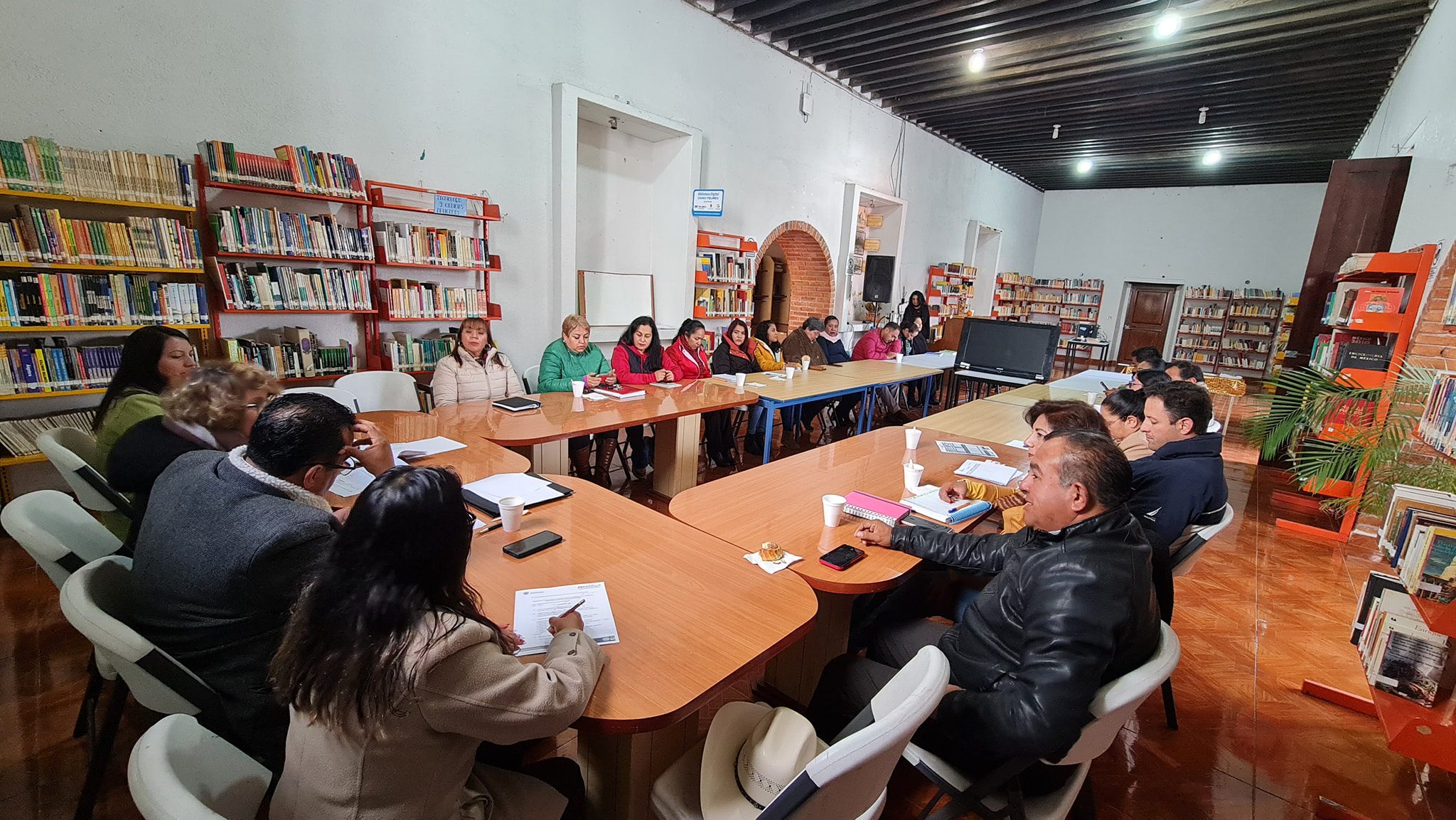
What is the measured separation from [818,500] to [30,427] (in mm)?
4056

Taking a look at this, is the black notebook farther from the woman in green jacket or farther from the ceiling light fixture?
the ceiling light fixture

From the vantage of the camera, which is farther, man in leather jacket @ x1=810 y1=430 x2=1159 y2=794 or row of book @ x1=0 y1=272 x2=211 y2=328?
row of book @ x1=0 y1=272 x2=211 y2=328

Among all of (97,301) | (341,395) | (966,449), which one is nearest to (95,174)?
(97,301)

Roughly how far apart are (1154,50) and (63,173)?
8561 mm

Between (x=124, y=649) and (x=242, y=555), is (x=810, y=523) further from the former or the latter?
(x=124, y=649)

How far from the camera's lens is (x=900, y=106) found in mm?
8781

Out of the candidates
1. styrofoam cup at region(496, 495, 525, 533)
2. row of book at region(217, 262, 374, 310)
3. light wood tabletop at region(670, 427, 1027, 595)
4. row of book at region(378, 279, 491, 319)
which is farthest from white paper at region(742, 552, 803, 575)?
row of book at region(378, 279, 491, 319)

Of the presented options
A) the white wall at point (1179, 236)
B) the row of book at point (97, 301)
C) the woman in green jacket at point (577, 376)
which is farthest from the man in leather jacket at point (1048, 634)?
the white wall at point (1179, 236)

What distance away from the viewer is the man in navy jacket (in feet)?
7.08

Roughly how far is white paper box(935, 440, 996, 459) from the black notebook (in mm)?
2337

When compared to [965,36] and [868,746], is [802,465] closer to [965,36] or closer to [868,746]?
[868,746]

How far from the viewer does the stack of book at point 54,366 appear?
300 cm

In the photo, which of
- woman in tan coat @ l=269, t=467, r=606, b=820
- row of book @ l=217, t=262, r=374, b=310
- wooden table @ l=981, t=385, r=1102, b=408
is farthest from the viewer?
wooden table @ l=981, t=385, r=1102, b=408

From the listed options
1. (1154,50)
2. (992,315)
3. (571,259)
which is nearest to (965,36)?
(1154,50)
